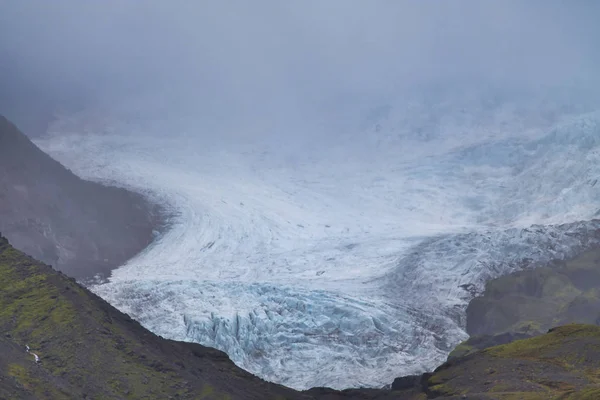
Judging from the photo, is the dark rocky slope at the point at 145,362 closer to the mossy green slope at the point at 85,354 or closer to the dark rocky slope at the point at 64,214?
the mossy green slope at the point at 85,354

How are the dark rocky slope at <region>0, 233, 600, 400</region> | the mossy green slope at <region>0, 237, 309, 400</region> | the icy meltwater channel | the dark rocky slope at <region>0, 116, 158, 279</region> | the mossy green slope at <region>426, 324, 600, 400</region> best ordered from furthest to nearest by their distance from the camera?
the dark rocky slope at <region>0, 116, 158, 279</region>, the icy meltwater channel, the mossy green slope at <region>426, 324, 600, 400</region>, the dark rocky slope at <region>0, 233, 600, 400</region>, the mossy green slope at <region>0, 237, 309, 400</region>

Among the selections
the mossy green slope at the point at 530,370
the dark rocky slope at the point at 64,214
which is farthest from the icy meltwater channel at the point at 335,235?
the mossy green slope at the point at 530,370

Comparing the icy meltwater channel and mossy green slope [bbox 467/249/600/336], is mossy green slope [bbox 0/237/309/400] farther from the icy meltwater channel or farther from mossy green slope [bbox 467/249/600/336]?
→ mossy green slope [bbox 467/249/600/336]

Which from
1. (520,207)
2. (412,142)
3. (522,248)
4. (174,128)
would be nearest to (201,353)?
(522,248)

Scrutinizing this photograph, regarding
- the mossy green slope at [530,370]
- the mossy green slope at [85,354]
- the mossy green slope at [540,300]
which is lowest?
the mossy green slope at [85,354]

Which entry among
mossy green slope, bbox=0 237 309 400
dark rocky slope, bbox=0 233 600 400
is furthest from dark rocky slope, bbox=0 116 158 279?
mossy green slope, bbox=0 237 309 400

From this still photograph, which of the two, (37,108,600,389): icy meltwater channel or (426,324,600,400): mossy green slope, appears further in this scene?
(37,108,600,389): icy meltwater channel

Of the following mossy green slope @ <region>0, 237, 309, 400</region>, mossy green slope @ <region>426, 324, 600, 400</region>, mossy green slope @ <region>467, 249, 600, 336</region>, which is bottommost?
mossy green slope @ <region>0, 237, 309, 400</region>

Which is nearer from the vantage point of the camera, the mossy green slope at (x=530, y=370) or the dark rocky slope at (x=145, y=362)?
the dark rocky slope at (x=145, y=362)
